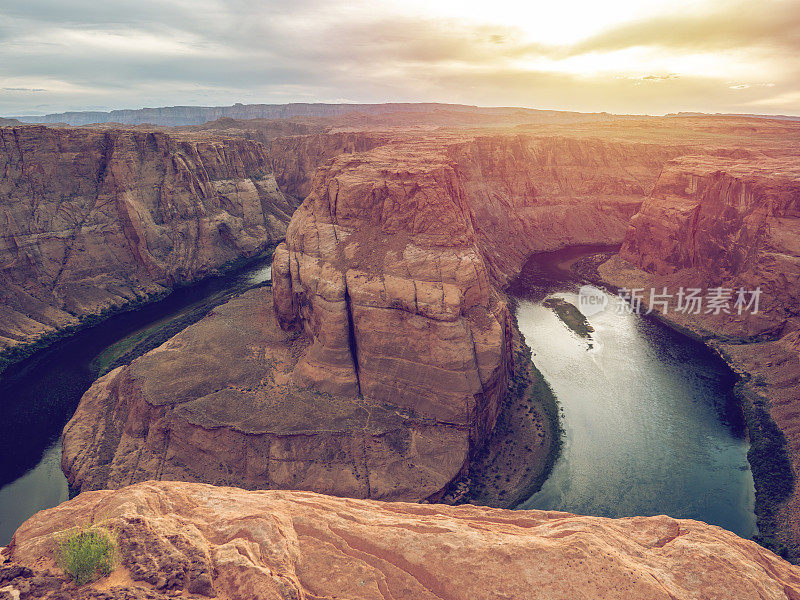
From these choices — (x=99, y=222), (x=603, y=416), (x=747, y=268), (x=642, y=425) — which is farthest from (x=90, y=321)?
(x=747, y=268)

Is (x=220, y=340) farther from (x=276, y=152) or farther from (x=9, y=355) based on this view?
(x=276, y=152)

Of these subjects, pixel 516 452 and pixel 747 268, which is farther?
pixel 747 268

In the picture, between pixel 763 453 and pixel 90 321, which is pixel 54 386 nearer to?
pixel 90 321

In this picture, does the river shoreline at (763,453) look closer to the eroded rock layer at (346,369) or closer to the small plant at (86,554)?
the eroded rock layer at (346,369)

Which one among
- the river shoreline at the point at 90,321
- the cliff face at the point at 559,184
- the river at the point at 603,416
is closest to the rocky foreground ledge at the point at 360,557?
the river at the point at 603,416

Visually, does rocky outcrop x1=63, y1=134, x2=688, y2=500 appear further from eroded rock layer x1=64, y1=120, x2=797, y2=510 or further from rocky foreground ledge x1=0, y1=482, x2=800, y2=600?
rocky foreground ledge x1=0, y1=482, x2=800, y2=600
